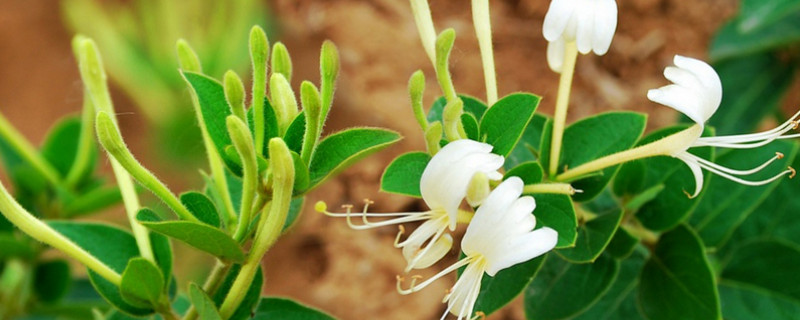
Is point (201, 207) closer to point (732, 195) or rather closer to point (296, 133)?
point (296, 133)

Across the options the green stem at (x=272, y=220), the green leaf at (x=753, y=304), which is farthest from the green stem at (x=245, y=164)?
the green leaf at (x=753, y=304)

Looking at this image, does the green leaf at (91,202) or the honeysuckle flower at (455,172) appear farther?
the green leaf at (91,202)

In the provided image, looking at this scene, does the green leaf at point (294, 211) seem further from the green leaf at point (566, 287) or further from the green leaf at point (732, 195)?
the green leaf at point (732, 195)

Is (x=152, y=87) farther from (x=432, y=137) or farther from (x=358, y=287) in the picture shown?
(x=432, y=137)

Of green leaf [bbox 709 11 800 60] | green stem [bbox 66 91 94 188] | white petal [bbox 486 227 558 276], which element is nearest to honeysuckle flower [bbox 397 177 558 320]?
white petal [bbox 486 227 558 276]

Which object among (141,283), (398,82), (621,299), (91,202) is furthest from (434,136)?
(398,82)

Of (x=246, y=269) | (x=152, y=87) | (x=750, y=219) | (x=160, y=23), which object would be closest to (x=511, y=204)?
(x=246, y=269)

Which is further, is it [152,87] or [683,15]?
[152,87]
